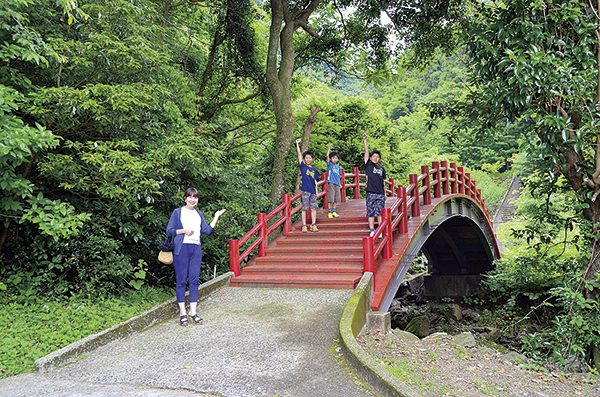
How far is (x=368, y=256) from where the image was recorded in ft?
22.4

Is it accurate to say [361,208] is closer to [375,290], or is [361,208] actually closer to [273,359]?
[375,290]

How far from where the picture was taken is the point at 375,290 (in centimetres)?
657

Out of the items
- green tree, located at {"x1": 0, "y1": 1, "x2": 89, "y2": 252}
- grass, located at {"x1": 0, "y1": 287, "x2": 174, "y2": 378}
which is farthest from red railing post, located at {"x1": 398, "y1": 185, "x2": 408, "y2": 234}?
green tree, located at {"x1": 0, "y1": 1, "x2": 89, "y2": 252}

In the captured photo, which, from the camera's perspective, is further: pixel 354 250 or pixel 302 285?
pixel 354 250

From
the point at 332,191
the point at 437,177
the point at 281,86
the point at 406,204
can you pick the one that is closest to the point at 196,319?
the point at 406,204

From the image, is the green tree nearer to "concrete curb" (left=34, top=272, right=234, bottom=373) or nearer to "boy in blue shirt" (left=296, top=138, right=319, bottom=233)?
"concrete curb" (left=34, top=272, right=234, bottom=373)

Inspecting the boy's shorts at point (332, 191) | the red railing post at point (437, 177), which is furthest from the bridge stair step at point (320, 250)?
the red railing post at point (437, 177)

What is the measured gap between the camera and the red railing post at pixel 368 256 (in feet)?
22.2

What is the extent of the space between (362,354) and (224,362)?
4.94 ft

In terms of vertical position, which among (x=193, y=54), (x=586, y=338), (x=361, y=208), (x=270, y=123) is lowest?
(x=586, y=338)

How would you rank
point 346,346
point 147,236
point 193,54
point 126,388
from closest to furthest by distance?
point 126,388
point 346,346
point 147,236
point 193,54

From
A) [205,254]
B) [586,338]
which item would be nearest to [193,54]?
[205,254]

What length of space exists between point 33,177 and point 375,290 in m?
5.84

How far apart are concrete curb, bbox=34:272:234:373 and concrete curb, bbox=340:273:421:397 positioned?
9.06 ft
